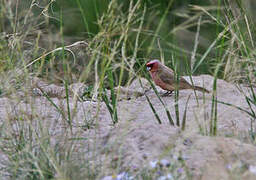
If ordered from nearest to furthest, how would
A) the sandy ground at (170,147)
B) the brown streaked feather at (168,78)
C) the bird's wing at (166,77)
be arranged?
the sandy ground at (170,147) → the brown streaked feather at (168,78) → the bird's wing at (166,77)

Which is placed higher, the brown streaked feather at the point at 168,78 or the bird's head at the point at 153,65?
the bird's head at the point at 153,65

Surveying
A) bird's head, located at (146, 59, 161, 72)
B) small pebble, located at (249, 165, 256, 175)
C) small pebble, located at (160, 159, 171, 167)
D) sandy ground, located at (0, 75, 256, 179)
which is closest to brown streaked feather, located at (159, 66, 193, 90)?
bird's head, located at (146, 59, 161, 72)

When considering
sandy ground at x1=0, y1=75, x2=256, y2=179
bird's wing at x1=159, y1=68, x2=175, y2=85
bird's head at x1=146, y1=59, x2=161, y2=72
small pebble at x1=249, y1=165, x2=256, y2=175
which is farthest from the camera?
bird's head at x1=146, y1=59, x2=161, y2=72

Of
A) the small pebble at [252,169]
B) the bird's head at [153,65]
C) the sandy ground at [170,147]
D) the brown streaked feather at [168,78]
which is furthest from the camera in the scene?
the bird's head at [153,65]

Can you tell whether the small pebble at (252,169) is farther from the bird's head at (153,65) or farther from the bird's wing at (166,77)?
the bird's head at (153,65)

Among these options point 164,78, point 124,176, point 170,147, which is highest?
point 170,147

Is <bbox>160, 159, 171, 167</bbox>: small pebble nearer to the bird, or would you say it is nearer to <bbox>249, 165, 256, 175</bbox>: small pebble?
<bbox>249, 165, 256, 175</bbox>: small pebble

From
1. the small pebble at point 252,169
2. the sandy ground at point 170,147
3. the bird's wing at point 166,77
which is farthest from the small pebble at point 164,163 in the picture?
the bird's wing at point 166,77

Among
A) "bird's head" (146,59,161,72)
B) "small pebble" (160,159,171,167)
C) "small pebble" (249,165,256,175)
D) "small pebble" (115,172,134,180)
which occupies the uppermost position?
"small pebble" (249,165,256,175)

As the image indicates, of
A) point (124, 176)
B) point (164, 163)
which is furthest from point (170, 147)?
point (124, 176)

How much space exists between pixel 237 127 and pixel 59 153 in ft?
3.82

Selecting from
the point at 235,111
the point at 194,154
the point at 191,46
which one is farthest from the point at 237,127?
the point at 191,46

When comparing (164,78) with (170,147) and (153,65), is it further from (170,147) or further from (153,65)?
(170,147)

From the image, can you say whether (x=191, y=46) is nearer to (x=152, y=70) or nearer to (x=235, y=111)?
(x=152, y=70)
